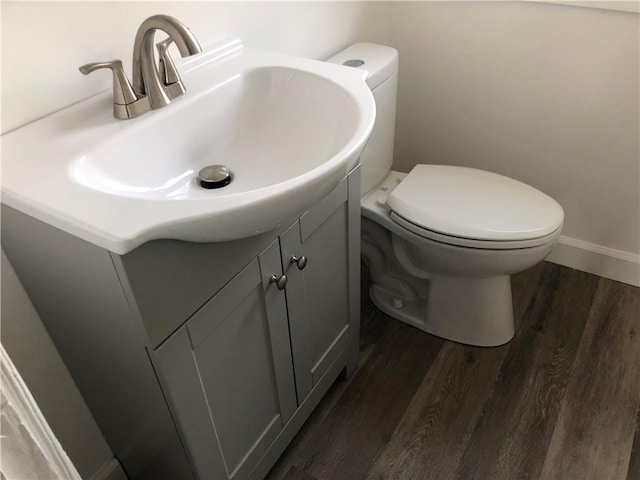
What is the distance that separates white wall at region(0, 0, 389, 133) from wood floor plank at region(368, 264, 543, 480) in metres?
1.01

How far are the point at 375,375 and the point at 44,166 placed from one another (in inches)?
42.2

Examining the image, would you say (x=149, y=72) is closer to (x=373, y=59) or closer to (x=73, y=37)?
(x=73, y=37)

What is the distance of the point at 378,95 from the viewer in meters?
1.45

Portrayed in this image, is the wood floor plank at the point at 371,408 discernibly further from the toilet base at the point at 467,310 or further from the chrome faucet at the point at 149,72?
the chrome faucet at the point at 149,72

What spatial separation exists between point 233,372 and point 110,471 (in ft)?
1.51

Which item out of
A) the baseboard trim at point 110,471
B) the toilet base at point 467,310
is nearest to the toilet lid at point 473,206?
the toilet base at point 467,310

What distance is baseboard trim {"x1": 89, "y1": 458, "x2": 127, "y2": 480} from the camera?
123 cm

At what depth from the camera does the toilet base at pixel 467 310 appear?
1569 millimetres

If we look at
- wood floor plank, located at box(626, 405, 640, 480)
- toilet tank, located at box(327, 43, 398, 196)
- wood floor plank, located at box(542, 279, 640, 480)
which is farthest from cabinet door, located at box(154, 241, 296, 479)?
wood floor plank, located at box(626, 405, 640, 480)

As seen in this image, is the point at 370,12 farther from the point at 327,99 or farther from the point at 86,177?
the point at 86,177

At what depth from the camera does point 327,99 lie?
1.06 meters

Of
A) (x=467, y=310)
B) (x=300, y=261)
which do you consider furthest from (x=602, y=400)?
(x=300, y=261)

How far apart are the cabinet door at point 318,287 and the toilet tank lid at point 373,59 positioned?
16.2 inches

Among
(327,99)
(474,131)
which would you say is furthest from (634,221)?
(327,99)
